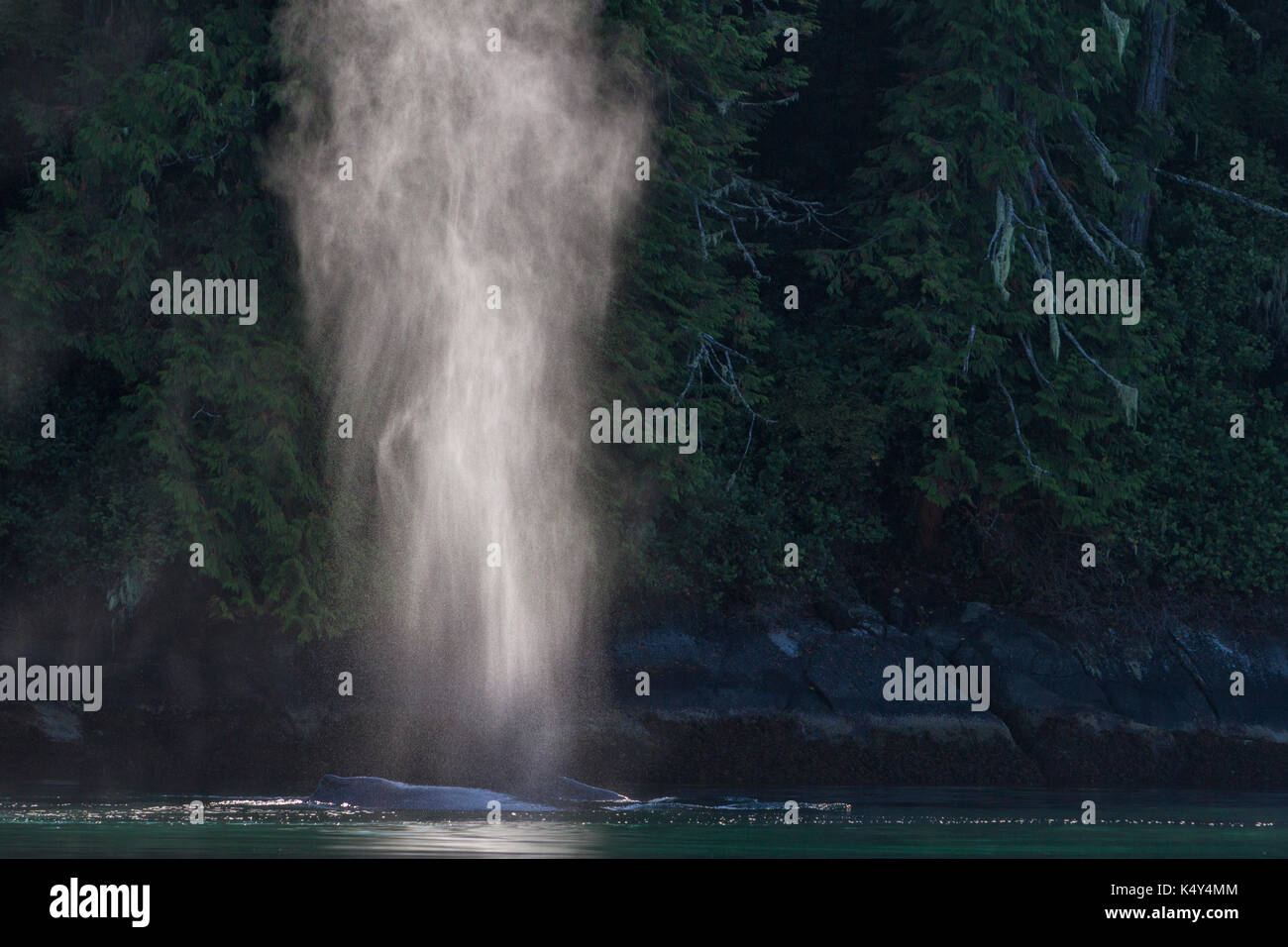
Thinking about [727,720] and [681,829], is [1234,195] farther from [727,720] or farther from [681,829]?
[681,829]

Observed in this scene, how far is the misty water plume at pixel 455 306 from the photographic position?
26.6 metres

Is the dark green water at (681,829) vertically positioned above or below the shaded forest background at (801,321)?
below

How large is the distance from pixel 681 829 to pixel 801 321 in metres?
15.5

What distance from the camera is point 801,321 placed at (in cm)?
3241

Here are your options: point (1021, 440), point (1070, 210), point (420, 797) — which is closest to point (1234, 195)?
point (1070, 210)

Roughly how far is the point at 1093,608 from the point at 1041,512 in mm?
1981

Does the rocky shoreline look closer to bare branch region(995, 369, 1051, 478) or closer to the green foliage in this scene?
the green foliage

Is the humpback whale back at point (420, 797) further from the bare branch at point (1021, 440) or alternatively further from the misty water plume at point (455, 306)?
the bare branch at point (1021, 440)

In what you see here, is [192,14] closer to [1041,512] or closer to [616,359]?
[616,359]

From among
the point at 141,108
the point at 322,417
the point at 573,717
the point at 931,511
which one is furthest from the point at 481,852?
the point at 931,511

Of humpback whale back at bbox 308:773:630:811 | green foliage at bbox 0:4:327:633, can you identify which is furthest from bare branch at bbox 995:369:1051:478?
green foliage at bbox 0:4:327:633

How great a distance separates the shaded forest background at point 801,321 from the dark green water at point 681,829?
651 centimetres

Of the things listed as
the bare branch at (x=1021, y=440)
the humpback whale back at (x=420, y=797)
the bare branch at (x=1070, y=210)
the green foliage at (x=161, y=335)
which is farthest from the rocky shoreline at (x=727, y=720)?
the bare branch at (x=1070, y=210)

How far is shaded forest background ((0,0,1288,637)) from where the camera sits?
26875 mm
